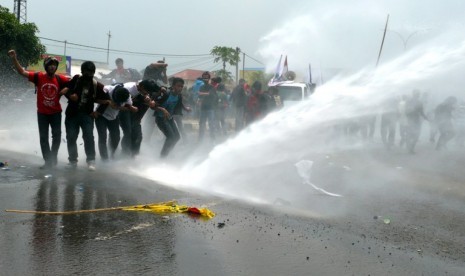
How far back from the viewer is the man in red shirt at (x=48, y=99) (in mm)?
7633

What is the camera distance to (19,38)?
2980cm

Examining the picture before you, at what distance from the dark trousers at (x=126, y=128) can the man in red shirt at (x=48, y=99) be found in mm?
1191

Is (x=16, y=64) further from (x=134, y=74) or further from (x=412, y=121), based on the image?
(x=412, y=121)

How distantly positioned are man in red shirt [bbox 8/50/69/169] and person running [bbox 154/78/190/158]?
193 centimetres

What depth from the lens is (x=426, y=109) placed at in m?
16.2

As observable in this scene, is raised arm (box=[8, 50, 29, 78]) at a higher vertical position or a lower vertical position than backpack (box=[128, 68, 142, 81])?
lower

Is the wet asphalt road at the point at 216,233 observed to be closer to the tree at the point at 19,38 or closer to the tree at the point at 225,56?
the tree at the point at 19,38

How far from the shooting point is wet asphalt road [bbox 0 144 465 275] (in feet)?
12.9

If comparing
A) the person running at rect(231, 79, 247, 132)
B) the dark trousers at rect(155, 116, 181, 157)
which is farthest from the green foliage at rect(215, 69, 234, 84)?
the dark trousers at rect(155, 116, 181, 157)

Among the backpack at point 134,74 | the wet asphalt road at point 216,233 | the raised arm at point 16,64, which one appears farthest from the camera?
the backpack at point 134,74

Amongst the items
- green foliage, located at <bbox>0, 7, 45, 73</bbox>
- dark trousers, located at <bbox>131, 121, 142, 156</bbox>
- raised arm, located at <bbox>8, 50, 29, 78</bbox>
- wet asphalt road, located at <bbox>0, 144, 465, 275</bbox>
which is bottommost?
wet asphalt road, located at <bbox>0, 144, 465, 275</bbox>

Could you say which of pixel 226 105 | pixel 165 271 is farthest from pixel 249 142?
pixel 226 105

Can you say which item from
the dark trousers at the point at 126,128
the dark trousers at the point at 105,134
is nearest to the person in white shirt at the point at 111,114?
the dark trousers at the point at 105,134

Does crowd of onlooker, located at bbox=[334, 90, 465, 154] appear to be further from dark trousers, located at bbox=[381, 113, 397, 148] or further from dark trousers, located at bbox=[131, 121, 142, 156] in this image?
dark trousers, located at bbox=[131, 121, 142, 156]
